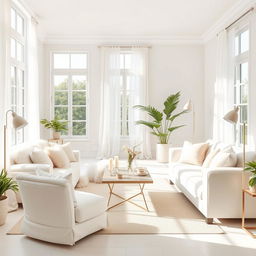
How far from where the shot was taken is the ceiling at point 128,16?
6.73 metres

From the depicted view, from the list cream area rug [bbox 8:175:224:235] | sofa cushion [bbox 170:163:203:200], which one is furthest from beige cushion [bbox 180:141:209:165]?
cream area rug [bbox 8:175:224:235]

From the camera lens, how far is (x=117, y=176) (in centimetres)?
470

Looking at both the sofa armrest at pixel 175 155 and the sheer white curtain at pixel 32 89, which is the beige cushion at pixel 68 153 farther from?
the sofa armrest at pixel 175 155

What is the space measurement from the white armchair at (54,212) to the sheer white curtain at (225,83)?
444 cm

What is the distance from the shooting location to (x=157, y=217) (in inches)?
171

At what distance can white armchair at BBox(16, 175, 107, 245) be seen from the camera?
11.0ft

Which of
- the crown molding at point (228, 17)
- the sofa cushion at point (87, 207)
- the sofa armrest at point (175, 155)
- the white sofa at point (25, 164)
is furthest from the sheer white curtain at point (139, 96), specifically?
the sofa cushion at point (87, 207)

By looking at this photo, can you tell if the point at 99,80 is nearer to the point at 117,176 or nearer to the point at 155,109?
the point at 155,109

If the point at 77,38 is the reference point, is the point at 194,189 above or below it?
below

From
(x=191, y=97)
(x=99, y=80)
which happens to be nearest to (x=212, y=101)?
(x=191, y=97)

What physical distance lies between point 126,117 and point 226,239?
637 centimetres

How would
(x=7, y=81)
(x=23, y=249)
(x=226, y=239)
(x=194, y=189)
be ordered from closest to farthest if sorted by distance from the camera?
(x=23, y=249) → (x=226, y=239) → (x=194, y=189) → (x=7, y=81)

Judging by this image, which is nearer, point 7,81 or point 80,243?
point 80,243

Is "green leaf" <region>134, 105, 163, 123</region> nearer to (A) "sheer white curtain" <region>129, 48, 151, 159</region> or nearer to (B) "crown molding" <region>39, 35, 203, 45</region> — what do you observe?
(A) "sheer white curtain" <region>129, 48, 151, 159</region>
